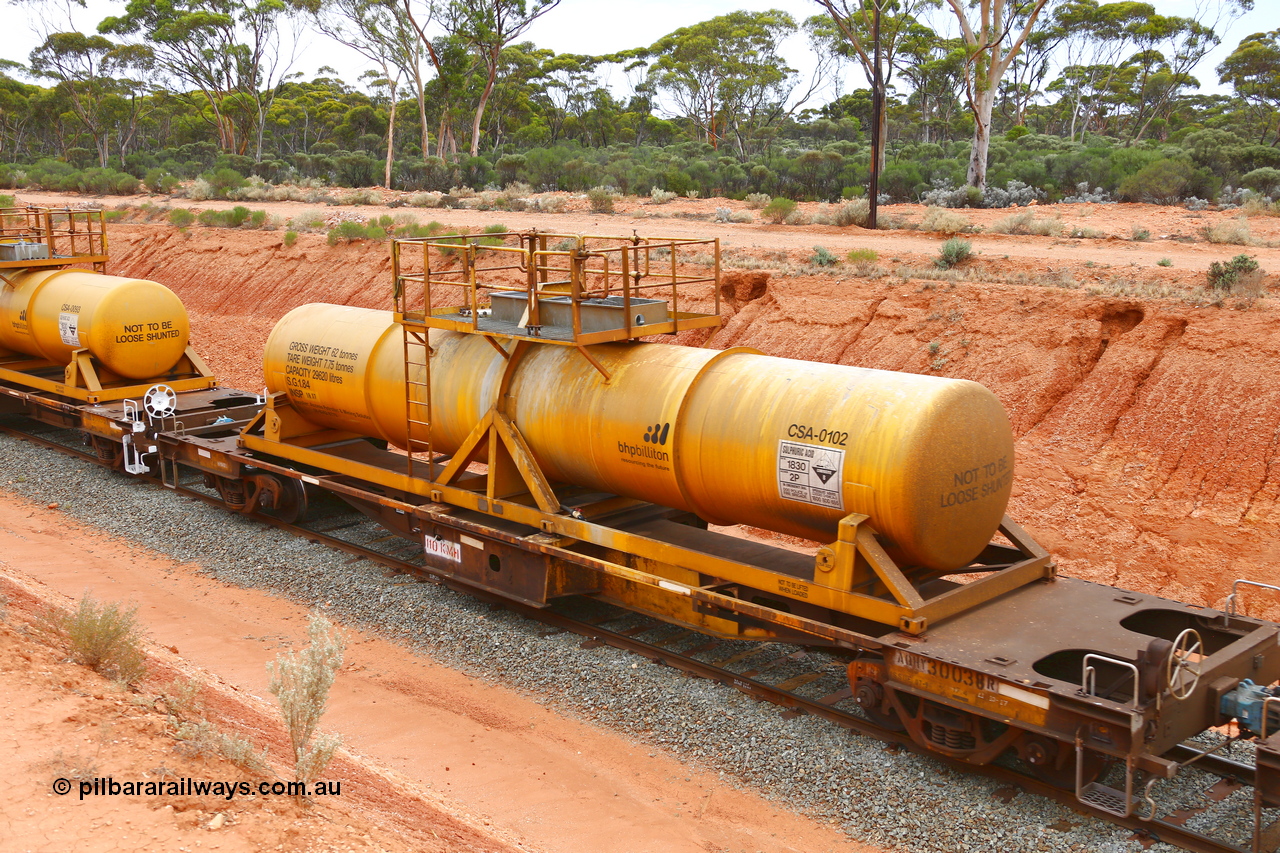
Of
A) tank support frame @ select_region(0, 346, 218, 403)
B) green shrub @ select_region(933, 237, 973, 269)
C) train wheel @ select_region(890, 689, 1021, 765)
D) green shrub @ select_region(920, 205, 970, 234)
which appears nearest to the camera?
train wheel @ select_region(890, 689, 1021, 765)

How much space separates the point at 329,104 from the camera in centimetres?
7856

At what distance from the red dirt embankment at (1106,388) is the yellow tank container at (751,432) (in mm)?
4538

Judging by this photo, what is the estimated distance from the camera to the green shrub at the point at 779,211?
98.1ft

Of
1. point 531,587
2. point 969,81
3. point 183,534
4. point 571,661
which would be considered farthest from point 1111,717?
point 969,81

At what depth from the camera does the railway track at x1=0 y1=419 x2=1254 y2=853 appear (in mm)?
6816

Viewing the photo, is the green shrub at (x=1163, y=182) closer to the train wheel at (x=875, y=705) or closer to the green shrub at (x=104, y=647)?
the train wheel at (x=875, y=705)

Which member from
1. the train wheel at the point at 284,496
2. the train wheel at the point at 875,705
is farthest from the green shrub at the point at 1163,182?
the train wheel at the point at 875,705

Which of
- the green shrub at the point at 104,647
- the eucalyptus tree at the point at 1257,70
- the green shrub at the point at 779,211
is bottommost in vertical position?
the green shrub at the point at 104,647

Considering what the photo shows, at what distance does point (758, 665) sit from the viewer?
9289 mm

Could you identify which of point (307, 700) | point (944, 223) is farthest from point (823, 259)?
point (307, 700)

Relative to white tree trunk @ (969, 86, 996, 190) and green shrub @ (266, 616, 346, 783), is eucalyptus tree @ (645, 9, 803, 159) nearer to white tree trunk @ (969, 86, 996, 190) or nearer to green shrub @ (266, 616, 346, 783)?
white tree trunk @ (969, 86, 996, 190)

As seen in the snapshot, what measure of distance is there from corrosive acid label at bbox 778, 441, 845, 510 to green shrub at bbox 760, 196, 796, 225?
22.9 meters

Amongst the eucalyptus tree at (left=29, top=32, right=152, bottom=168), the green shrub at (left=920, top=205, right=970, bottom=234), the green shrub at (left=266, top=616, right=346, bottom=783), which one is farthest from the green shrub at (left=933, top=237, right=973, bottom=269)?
the eucalyptus tree at (left=29, top=32, right=152, bottom=168)

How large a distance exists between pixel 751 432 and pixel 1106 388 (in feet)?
28.1
